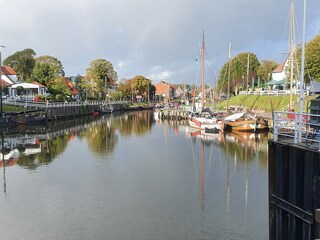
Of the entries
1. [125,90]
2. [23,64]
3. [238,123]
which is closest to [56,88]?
[23,64]

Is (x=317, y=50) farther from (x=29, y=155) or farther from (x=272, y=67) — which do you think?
(x=272, y=67)

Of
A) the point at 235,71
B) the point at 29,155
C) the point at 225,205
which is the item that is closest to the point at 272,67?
the point at 235,71

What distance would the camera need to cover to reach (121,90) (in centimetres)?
15825

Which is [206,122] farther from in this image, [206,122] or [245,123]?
[245,123]

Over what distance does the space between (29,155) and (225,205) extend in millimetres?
23488

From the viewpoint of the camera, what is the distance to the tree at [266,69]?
388ft

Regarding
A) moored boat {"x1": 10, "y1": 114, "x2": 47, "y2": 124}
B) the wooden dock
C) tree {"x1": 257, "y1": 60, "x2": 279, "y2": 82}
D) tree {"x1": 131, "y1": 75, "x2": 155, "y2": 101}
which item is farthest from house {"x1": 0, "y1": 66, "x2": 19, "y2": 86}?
tree {"x1": 257, "y1": 60, "x2": 279, "y2": 82}

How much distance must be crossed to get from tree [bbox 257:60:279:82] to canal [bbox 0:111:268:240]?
266 ft

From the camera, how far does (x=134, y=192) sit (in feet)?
77.9

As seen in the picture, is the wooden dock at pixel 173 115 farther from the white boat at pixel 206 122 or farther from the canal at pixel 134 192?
the canal at pixel 134 192

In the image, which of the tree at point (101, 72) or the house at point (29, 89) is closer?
the house at point (29, 89)

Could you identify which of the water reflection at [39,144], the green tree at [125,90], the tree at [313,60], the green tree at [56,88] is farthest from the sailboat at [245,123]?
the green tree at [125,90]

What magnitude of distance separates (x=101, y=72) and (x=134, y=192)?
362ft

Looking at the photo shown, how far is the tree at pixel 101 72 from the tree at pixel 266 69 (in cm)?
5040
